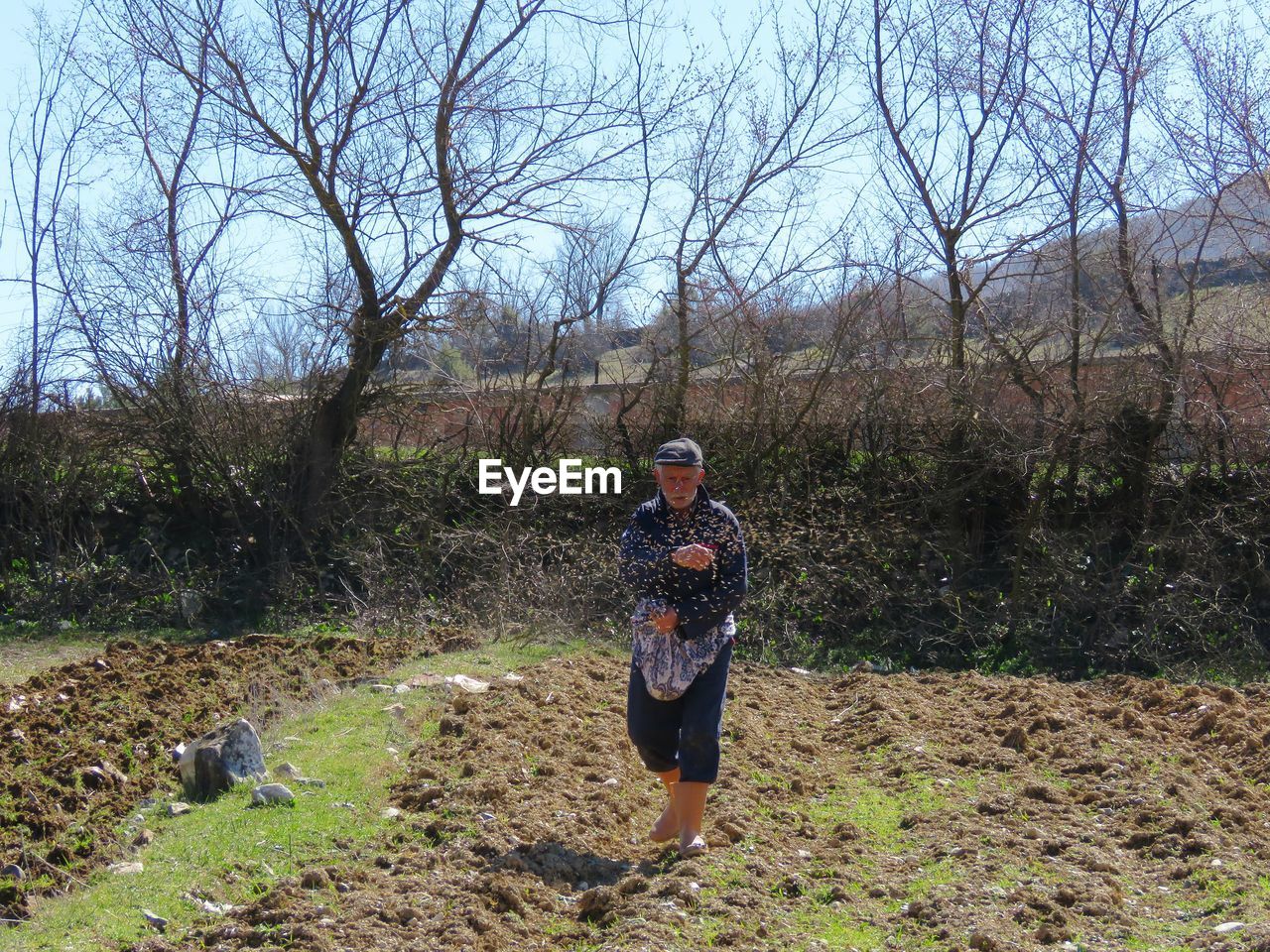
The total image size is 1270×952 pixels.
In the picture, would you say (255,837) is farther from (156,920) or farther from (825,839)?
(825,839)

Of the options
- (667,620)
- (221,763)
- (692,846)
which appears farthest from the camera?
(221,763)

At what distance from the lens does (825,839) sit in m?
5.95

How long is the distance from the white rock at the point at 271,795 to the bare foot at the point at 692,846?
2.04 m

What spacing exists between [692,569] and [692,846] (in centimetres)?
120

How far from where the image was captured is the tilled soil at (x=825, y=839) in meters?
4.61

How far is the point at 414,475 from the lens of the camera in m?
15.4

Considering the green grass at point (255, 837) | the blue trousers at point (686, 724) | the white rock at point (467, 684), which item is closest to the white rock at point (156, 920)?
the green grass at point (255, 837)

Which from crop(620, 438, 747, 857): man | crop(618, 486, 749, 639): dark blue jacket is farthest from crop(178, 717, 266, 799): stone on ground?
crop(618, 486, 749, 639): dark blue jacket

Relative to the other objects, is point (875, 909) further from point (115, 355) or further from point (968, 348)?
point (115, 355)

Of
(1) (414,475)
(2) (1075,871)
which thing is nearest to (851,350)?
(1) (414,475)

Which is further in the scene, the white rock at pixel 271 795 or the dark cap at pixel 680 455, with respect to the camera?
the white rock at pixel 271 795

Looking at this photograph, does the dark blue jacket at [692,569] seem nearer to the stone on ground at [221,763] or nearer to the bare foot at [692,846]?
the bare foot at [692,846]

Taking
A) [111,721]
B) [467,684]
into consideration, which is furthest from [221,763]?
[467,684]

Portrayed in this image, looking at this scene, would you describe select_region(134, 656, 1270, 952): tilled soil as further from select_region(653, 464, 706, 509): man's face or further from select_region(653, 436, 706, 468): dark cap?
select_region(653, 436, 706, 468): dark cap
